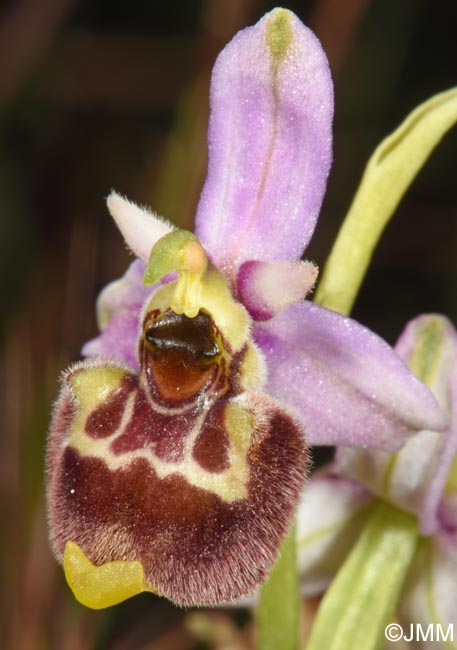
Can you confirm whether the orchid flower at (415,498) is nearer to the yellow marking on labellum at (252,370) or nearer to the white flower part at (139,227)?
the yellow marking on labellum at (252,370)

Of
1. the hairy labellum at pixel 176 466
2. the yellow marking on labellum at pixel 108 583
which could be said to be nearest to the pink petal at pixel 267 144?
the hairy labellum at pixel 176 466

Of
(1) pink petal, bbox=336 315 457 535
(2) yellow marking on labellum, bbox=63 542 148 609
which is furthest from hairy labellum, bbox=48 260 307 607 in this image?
(1) pink petal, bbox=336 315 457 535

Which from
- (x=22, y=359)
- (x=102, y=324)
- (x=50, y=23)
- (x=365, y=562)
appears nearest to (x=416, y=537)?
(x=365, y=562)

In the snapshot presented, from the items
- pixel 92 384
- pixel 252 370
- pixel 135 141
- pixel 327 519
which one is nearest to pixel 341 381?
pixel 252 370

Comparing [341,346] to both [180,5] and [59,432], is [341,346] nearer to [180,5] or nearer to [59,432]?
[59,432]

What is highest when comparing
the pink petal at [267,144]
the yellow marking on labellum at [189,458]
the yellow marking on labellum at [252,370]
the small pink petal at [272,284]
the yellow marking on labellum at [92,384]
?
the pink petal at [267,144]

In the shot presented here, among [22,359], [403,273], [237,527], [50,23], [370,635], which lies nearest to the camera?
[237,527]

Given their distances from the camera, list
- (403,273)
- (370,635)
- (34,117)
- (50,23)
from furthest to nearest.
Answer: (403,273)
(34,117)
(50,23)
(370,635)
